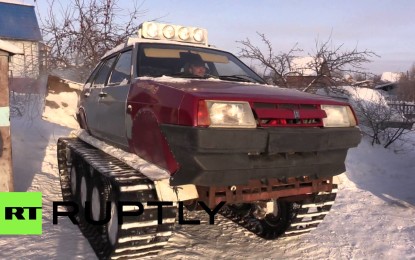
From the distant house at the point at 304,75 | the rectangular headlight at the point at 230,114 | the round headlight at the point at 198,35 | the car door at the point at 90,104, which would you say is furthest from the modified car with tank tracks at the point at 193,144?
the distant house at the point at 304,75

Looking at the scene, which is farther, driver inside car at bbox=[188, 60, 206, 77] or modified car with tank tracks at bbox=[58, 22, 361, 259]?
driver inside car at bbox=[188, 60, 206, 77]

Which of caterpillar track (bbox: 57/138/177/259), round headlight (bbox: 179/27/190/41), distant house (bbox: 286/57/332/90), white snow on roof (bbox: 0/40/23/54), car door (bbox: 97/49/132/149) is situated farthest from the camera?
distant house (bbox: 286/57/332/90)

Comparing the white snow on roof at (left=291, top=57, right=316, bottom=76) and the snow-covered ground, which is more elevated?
the white snow on roof at (left=291, top=57, right=316, bottom=76)

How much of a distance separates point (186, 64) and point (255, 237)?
2.23m

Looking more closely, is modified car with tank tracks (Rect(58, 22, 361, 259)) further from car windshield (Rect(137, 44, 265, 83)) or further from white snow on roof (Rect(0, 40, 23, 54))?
white snow on roof (Rect(0, 40, 23, 54))

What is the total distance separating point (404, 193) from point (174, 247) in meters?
5.68

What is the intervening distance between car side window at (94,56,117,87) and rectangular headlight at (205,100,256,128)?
2.29 m

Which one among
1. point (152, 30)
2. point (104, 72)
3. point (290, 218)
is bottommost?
point (290, 218)

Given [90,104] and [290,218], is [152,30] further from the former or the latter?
[290,218]

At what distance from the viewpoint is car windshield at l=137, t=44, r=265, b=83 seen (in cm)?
362

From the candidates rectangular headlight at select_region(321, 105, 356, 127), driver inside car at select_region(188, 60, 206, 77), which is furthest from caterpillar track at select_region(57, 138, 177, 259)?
rectangular headlight at select_region(321, 105, 356, 127)

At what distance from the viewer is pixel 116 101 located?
3723 mm

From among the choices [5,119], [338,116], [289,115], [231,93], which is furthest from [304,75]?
[231,93]

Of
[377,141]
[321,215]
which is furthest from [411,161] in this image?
[321,215]
